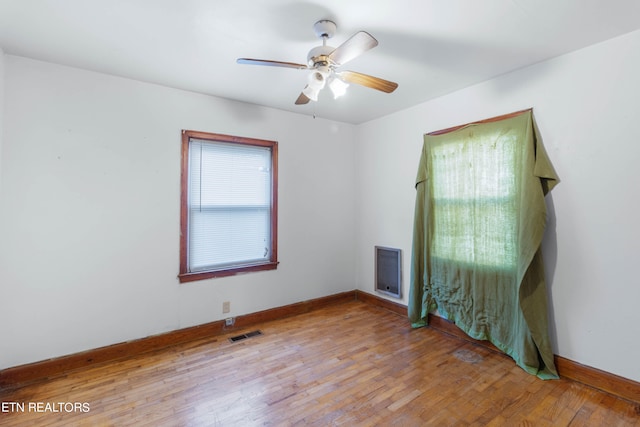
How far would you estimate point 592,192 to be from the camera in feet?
7.00

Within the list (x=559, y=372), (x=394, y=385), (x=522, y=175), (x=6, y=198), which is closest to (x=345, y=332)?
(x=394, y=385)

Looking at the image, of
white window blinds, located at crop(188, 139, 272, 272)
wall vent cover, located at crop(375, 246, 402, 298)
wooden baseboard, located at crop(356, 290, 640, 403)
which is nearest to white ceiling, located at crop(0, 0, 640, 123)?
white window blinds, located at crop(188, 139, 272, 272)

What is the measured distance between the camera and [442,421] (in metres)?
1.79

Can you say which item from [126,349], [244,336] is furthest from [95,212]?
[244,336]

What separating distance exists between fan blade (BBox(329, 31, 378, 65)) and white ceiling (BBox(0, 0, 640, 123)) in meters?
0.24

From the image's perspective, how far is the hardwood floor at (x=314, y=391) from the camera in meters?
1.82

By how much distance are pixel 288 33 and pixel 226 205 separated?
6.02 ft

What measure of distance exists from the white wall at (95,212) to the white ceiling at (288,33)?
0.28 m

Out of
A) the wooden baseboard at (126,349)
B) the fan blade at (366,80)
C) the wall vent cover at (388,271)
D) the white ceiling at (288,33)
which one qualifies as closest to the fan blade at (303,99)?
the white ceiling at (288,33)

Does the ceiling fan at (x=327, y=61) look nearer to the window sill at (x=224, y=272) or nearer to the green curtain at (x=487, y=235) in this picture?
the green curtain at (x=487, y=235)

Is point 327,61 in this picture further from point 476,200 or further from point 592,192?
point 592,192

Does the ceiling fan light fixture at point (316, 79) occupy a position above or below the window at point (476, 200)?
above

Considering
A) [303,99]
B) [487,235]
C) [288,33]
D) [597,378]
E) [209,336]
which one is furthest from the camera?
[209,336]

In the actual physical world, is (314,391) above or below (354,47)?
below
